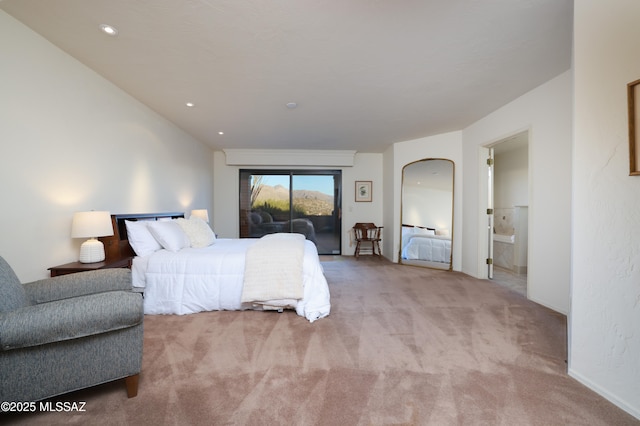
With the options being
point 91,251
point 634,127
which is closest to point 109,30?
point 91,251

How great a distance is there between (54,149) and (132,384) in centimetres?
205

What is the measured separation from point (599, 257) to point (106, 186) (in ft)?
13.6

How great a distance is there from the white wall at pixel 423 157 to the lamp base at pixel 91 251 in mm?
4630

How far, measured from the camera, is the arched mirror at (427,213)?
4598 millimetres

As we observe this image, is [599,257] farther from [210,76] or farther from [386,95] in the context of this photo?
[210,76]

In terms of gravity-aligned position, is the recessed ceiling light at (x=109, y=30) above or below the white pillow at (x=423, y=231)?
above

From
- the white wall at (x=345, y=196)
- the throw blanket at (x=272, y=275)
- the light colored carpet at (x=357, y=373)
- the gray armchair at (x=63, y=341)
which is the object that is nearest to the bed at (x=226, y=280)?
the throw blanket at (x=272, y=275)

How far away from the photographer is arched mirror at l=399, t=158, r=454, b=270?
4.60m

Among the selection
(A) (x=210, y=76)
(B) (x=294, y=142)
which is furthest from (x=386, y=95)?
(B) (x=294, y=142)

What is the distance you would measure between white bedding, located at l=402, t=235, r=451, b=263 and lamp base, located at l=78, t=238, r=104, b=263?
4.68 m

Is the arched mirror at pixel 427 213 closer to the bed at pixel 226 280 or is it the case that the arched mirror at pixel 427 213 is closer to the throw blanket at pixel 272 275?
the bed at pixel 226 280

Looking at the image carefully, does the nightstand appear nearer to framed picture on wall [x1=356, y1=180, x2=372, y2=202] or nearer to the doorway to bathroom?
framed picture on wall [x1=356, y1=180, x2=372, y2=202]

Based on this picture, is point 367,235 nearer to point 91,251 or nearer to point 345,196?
point 345,196

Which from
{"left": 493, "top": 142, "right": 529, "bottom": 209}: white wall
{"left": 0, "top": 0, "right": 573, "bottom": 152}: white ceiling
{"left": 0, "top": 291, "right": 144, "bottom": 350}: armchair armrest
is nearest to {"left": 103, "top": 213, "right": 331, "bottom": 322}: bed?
{"left": 0, "top": 291, "right": 144, "bottom": 350}: armchair armrest
